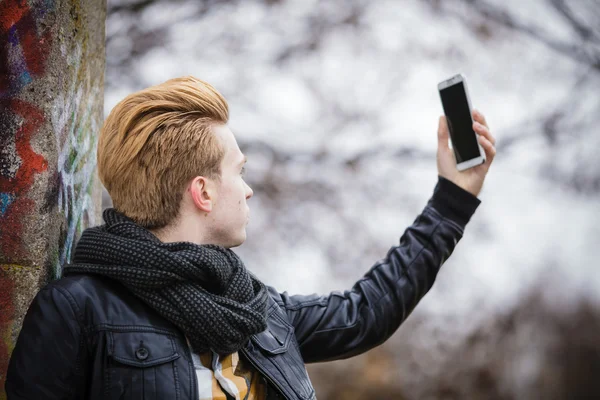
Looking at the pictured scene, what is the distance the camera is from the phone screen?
175 cm

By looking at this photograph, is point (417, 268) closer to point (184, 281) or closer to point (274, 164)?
point (184, 281)

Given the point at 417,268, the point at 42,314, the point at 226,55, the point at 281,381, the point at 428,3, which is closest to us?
the point at 42,314

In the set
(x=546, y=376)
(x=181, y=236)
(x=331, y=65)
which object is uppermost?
(x=331, y=65)

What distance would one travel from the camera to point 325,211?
4238 millimetres

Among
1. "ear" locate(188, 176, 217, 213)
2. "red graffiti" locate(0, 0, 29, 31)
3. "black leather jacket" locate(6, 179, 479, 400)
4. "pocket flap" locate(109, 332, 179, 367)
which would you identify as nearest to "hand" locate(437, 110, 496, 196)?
"black leather jacket" locate(6, 179, 479, 400)

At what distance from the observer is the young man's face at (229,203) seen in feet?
4.72

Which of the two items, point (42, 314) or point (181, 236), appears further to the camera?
point (181, 236)

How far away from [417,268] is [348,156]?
8.75 feet

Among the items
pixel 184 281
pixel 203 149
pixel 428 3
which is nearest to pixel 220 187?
pixel 203 149

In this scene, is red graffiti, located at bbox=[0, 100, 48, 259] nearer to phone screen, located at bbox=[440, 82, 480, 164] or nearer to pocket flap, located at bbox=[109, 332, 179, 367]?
pocket flap, located at bbox=[109, 332, 179, 367]

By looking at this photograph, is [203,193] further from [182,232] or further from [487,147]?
[487,147]

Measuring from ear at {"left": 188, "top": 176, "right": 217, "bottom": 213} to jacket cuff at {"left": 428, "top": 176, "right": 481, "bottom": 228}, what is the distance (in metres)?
0.69

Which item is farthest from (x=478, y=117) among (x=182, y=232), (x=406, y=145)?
(x=406, y=145)

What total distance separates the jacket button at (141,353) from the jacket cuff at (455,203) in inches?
37.1
